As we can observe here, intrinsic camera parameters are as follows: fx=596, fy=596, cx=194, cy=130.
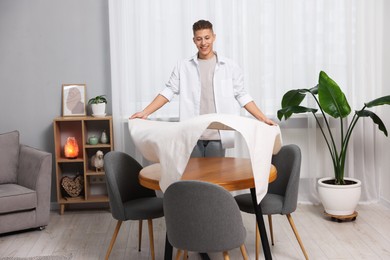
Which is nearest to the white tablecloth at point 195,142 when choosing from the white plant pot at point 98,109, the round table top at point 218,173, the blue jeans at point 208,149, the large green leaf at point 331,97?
the round table top at point 218,173

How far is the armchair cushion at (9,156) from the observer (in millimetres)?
4965

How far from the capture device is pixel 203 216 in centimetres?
281

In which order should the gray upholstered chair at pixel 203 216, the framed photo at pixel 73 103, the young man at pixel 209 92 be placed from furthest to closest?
the framed photo at pixel 73 103 < the young man at pixel 209 92 < the gray upholstered chair at pixel 203 216

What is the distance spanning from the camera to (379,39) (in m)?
5.31

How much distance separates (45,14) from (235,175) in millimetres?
2911

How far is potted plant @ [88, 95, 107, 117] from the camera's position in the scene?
5215mm

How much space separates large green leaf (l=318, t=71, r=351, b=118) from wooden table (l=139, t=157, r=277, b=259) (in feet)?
3.93

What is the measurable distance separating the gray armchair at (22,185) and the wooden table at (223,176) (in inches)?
52.6

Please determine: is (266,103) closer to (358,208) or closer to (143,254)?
(358,208)

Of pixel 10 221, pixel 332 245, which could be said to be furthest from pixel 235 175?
pixel 10 221

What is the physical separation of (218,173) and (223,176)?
110 millimetres

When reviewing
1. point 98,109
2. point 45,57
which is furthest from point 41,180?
point 45,57

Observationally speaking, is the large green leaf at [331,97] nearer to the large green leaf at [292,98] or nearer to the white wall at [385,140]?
the large green leaf at [292,98]

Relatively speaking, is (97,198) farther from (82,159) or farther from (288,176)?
(288,176)
